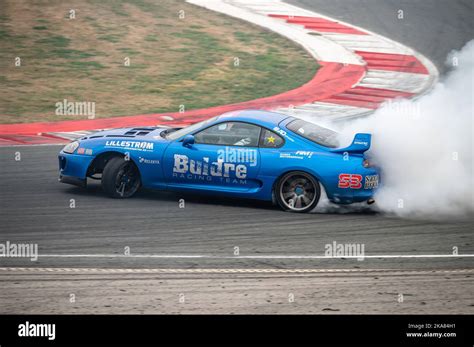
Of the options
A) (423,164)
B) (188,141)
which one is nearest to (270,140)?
(188,141)

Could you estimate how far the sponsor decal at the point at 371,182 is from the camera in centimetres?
1067

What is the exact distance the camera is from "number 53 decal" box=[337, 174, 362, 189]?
10625 mm

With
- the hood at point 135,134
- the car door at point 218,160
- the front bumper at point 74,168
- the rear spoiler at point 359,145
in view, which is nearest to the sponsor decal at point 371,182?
the rear spoiler at point 359,145

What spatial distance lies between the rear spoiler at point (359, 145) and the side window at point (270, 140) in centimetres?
74

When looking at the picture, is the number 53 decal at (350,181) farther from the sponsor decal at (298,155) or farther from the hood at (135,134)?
the hood at (135,134)

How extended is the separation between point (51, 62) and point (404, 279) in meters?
14.6

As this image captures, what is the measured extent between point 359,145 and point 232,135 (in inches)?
64.6

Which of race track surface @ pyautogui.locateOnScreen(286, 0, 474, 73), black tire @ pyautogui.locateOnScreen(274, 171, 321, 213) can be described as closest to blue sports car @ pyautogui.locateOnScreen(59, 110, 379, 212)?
black tire @ pyautogui.locateOnScreen(274, 171, 321, 213)

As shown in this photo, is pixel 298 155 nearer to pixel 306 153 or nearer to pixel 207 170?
pixel 306 153

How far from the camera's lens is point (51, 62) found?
20953mm

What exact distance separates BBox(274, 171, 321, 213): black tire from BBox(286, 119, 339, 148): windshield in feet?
1.78

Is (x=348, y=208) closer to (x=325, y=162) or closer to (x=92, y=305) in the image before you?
(x=325, y=162)

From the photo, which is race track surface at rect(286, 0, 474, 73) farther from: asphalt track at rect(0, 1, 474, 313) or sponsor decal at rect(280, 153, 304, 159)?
asphalt track at rect(0, 1, 474, 313)
